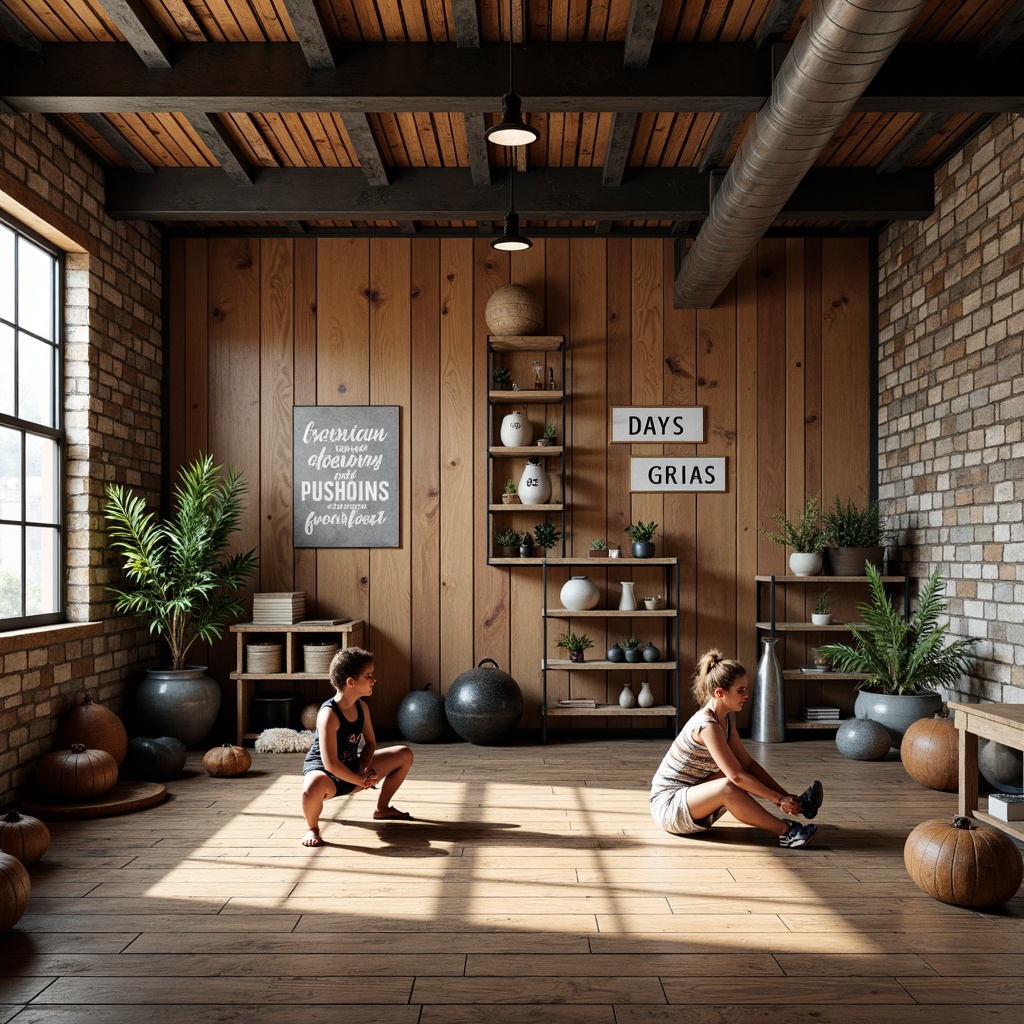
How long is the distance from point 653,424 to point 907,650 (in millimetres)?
2126

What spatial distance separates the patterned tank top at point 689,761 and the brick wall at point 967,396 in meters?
1.80

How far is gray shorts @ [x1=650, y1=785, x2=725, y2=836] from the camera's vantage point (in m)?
3.94

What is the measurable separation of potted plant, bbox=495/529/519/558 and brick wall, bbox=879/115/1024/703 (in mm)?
Answer: 2481

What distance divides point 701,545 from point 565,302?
1.89 metres

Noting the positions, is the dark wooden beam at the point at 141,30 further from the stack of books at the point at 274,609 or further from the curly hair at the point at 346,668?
the stack of books at the point at 274,609

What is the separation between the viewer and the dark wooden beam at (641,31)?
150 inches

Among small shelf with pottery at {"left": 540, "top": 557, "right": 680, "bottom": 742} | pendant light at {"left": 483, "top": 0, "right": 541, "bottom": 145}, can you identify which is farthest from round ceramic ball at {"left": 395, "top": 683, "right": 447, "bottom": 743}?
pendant light at {"left": 483, "top": 0, "right": 541, "bottom": 145}

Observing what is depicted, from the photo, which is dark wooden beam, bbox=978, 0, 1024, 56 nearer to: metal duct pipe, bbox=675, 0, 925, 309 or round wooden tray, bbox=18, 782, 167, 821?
metal duct pipe, bbox=675, 0, 925, 309

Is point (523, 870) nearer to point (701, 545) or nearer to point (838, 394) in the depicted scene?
point (701, 545)

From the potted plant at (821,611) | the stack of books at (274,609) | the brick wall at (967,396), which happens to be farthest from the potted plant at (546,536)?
the brick wall at (967,396)

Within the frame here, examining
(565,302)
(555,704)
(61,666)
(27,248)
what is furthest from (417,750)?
(27,248)

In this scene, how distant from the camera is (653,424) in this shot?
253 inches

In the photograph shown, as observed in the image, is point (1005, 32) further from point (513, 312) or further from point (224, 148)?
point (224, 148)

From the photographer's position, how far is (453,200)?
221 inches
